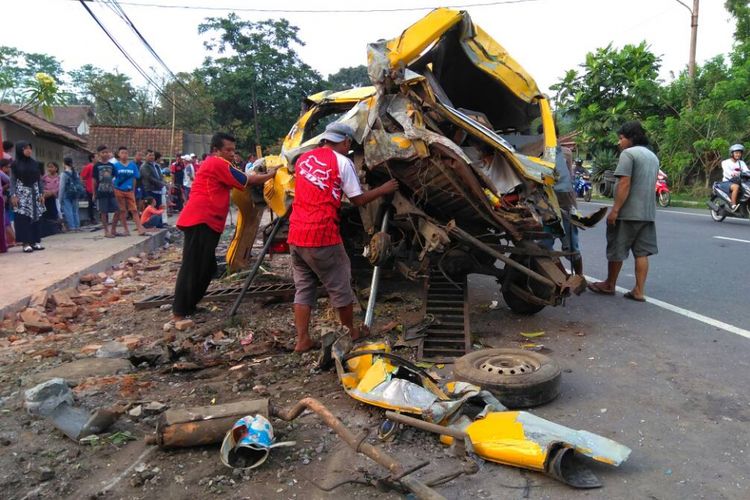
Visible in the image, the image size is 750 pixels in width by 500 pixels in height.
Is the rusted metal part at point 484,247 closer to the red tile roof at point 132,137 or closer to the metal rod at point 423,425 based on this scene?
the metal rod at point 423,425

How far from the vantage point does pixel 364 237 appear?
18.1 ft

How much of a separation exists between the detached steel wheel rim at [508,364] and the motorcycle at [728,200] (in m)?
10.4

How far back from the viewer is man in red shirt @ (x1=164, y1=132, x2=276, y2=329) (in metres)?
5.31

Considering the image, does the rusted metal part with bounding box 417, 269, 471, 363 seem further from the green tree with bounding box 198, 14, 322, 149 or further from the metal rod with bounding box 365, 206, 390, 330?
the green tree with bounding box 198, 14, 322, 149

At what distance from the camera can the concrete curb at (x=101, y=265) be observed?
587 centimetres

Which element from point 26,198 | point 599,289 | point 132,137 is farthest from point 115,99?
point 599,289

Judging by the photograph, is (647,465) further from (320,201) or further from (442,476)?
(320,201)

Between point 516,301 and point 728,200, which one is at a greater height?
A: point 728,200

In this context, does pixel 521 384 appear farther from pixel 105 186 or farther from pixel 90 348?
pixel 105 186

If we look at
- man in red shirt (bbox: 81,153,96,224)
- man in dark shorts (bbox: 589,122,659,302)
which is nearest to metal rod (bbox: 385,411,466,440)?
man in dark shorts (bbox: 589,122,659,302)

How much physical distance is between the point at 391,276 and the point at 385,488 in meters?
3.76

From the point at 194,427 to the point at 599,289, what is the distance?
15.3 feet

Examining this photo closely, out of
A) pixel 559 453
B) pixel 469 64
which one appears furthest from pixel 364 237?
pixel 559 453

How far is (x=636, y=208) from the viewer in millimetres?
5754
